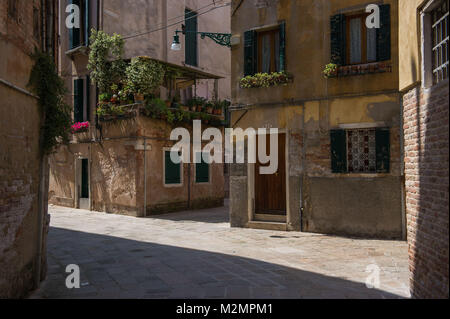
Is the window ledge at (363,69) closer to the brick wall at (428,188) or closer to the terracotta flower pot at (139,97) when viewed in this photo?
the brick wall at (428,188)

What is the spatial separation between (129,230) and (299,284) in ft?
20.0

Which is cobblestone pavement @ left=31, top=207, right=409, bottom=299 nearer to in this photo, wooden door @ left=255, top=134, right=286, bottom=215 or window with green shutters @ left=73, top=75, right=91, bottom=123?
wooden door @ left=255, top=134, right=286, bottom=215

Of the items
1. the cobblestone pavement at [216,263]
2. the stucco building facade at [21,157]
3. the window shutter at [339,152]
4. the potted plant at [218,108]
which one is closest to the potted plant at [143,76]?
the potted plant at [218,108]

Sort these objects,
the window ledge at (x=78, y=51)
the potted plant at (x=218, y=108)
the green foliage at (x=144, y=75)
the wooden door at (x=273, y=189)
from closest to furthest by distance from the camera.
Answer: the wooden door at (x=273, y=189)
the green foliage at (x=144, y=75)
the window ledge at (x=78, y=51)
the potted plant at (x=218, y=108)

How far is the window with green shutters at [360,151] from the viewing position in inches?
338

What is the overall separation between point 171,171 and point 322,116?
21.6 ft

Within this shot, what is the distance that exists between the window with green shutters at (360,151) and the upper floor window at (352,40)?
161 centimetres

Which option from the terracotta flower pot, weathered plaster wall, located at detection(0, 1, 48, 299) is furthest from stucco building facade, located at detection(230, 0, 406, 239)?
weathered plaster wall, located at detection(0, 1, 48, 299)

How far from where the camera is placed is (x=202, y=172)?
1552 cm

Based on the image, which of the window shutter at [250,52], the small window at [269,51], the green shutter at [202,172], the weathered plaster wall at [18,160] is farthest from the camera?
the green shutter at [202,172]

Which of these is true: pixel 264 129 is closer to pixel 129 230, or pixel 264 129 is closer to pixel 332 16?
pixel 332 16

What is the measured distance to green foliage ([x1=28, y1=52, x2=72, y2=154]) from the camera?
211 inches

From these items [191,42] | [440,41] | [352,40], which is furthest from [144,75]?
[440,41]

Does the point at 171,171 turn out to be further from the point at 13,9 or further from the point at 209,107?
the point at 13,9
